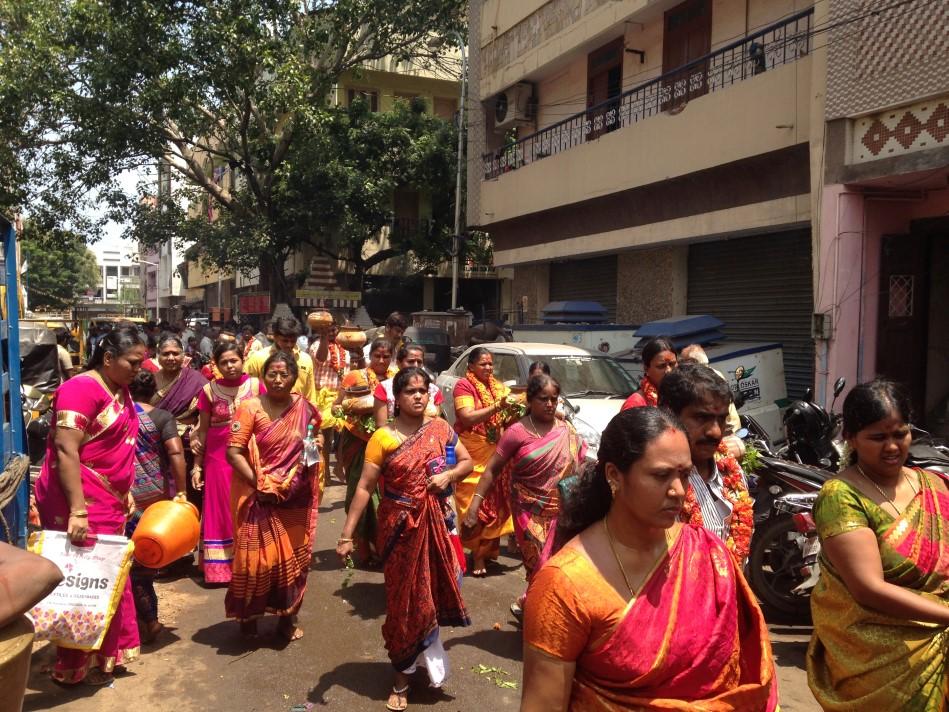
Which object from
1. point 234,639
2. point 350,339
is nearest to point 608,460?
point 234,639

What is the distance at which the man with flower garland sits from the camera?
272cm

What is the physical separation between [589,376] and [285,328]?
3.33 metres

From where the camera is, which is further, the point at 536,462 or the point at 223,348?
the point at 223,348

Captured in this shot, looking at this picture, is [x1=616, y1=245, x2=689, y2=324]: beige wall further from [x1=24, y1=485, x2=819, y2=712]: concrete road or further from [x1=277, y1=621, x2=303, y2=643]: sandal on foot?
[x1=277, y1=621, x2=303, y2=643]: sandal on foot

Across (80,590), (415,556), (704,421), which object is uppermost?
(704,421)

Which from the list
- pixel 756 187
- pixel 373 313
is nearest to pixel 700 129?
pixel 756 187

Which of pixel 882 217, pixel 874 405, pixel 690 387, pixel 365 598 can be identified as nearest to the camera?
pixel 874 405

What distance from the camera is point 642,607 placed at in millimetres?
1856

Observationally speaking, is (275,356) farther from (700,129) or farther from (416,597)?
(700,129)

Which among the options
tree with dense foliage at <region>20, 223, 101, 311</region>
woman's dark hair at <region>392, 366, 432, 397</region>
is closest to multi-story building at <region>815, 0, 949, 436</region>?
woman's dark hair at <region>392, 366, 432, 397</region>

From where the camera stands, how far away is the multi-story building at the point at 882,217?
830 cm

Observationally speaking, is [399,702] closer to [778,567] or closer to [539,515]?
[539,515]

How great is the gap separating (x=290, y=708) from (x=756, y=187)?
9.58m

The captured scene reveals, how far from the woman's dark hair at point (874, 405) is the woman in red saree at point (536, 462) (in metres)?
1.98
